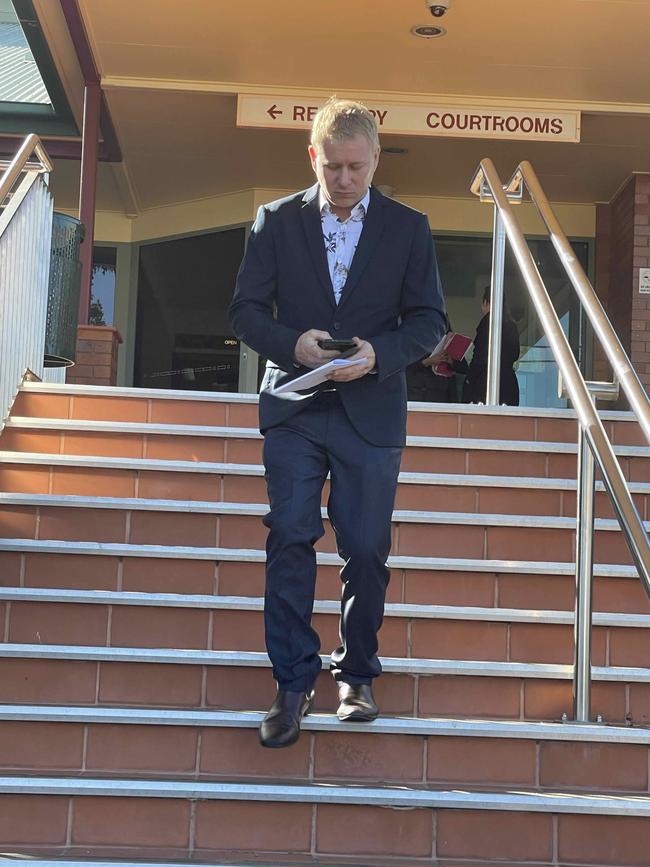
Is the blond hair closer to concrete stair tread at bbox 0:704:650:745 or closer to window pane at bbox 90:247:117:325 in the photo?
concrete stair tread at bbox 0:704:650:745

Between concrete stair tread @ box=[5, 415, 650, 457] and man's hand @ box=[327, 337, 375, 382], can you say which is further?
concrete stair tread @ box=[5, 415, 650, 457]

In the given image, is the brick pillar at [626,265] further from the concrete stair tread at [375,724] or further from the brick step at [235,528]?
Answer: the concrete stair tread at [375,724]

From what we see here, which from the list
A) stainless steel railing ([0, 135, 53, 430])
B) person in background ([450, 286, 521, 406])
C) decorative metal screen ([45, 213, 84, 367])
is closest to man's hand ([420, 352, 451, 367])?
person in background ([450, 286, 521, 406])

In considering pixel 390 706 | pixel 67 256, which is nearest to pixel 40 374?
pixel 67 256

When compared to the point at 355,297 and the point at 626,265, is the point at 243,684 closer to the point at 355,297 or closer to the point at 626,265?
the point at 355,297

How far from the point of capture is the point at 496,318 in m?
5.68

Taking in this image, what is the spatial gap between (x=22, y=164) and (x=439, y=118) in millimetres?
4118

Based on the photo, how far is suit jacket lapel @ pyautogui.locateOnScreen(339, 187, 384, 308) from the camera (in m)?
3.00

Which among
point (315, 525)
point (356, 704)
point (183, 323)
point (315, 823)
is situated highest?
point (183, 323)

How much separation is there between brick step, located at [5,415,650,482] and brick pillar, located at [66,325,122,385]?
3.94 m

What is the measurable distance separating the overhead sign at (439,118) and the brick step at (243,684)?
18.3 ft

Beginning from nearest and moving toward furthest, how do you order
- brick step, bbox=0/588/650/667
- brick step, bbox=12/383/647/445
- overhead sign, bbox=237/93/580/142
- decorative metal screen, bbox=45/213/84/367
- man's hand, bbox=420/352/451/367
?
brick step, bbox=0/588/650/667
brick step, bbox=12/383/647/445
decorative metal screen, bbox=45/213/84/367
overhead sign, bbox=237/93/580/142
man's hand, bbox=420/352/451/367

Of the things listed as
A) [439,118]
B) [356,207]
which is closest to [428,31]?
[439,118]

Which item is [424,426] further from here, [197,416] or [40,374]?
[40,374]
